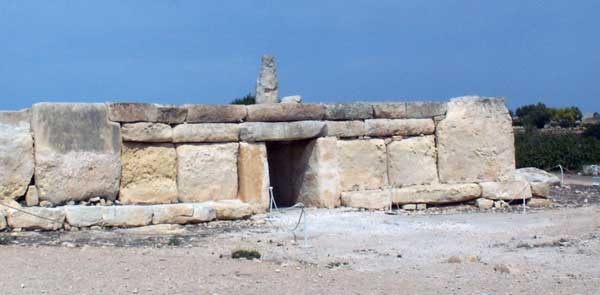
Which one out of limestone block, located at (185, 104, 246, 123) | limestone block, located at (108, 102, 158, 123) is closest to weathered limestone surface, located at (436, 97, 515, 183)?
limestone block, located at (185, 104, 246, 123)

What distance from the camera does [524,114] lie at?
49.6m

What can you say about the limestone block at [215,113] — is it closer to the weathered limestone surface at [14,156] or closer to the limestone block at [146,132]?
the limestone block at [146,132]

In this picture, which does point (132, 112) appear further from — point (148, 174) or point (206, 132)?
point (206, 132)

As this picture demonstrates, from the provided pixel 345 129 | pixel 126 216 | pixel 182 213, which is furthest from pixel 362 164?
pixel 126 216

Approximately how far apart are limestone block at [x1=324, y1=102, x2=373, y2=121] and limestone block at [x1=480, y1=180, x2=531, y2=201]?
231 cm

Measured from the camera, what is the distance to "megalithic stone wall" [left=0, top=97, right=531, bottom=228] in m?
10.9

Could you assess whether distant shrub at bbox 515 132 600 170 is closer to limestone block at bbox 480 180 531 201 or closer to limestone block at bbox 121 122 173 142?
limestone block at bbox 480 180 531 201

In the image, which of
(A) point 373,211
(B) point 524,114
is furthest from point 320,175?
(B) point 524,114

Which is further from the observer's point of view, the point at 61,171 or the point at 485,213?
the point at 485,213

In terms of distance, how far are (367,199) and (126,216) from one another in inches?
155

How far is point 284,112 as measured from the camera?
40.9ft

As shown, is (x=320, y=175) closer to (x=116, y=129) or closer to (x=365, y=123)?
(x=365, y=123)

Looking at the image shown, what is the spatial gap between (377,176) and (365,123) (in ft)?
2.94

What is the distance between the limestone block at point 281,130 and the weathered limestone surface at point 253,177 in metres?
0.15
